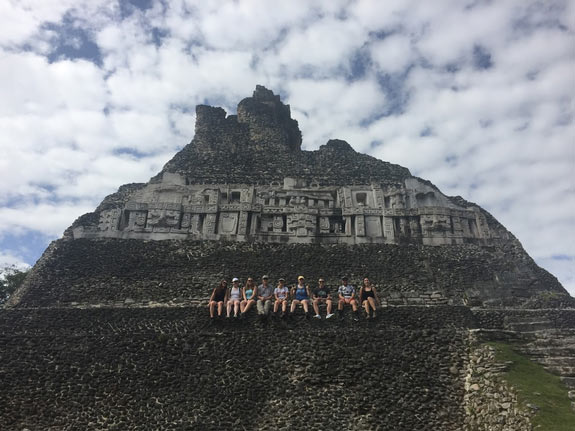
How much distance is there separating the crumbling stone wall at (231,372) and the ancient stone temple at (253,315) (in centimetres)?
4

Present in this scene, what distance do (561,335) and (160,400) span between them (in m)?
11.1

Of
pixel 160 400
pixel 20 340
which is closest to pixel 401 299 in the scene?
pixel 160 400

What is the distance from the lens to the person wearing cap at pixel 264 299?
13859mm

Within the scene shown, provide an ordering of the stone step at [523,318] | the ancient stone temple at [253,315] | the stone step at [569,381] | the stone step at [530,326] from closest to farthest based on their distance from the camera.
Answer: the stone step at [569,381], the ancient stone temple at [253,315], the stone step at [530,326], the stone step at [523,318]

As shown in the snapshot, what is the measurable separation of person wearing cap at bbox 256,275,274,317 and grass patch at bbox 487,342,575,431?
20.3ft

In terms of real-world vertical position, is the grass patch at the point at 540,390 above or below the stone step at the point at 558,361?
below

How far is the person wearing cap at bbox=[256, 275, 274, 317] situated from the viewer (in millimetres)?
13859

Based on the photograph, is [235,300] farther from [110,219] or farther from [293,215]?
[110,219]

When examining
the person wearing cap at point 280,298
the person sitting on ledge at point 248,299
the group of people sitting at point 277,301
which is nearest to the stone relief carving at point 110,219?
the group of people sitting at point 277,301

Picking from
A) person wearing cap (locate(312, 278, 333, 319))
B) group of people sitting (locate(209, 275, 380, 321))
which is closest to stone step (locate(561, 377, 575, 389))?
group of people sitting (locate(209, 275, 380, 321))

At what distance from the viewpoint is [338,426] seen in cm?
1108

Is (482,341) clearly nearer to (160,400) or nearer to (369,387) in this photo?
(369,387)

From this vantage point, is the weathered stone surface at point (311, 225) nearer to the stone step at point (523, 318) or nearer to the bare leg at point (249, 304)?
the stone step at point (523, 318)

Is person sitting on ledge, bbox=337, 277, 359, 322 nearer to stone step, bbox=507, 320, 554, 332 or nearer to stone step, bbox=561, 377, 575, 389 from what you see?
stone step, bbox=507, 320, 554, 332
